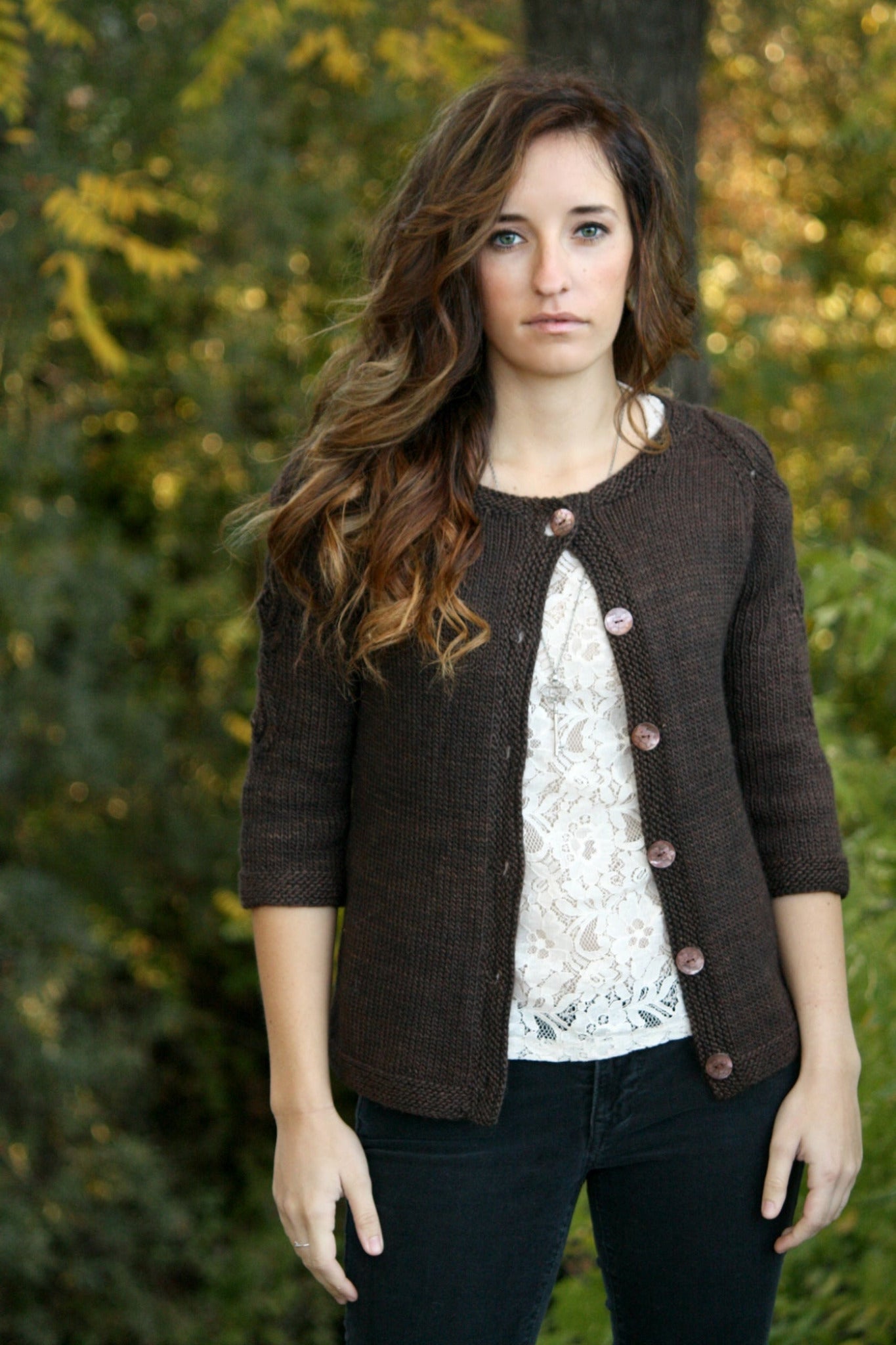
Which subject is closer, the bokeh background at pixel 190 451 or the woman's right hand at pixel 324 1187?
the woman's right hand at pixel 324 1187

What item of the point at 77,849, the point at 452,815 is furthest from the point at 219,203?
the point at 452,815

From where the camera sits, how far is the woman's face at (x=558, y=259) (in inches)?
56.6

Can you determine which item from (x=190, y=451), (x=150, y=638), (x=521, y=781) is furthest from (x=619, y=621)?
(x=190, y=451)

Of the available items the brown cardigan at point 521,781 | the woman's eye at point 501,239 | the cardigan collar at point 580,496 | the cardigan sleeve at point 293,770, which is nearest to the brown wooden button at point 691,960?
the brown cardigan at point 521,781

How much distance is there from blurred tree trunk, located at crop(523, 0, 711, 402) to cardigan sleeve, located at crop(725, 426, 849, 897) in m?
1.45

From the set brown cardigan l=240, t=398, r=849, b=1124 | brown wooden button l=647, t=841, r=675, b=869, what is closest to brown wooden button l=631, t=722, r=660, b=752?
brown cardigan l=240, t=398, r=849, b=1124

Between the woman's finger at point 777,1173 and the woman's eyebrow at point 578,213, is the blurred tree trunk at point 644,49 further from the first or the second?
the woman's finger at point 777,1173

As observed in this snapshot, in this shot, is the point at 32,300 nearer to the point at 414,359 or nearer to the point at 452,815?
the point at 414,359

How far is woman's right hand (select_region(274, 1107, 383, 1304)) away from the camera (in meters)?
1.42

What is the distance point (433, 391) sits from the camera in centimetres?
153

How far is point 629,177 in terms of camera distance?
59.2 inches

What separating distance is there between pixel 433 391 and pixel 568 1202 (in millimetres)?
906

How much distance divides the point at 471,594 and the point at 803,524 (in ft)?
7.59

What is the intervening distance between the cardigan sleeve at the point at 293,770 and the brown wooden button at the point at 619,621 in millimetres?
293
